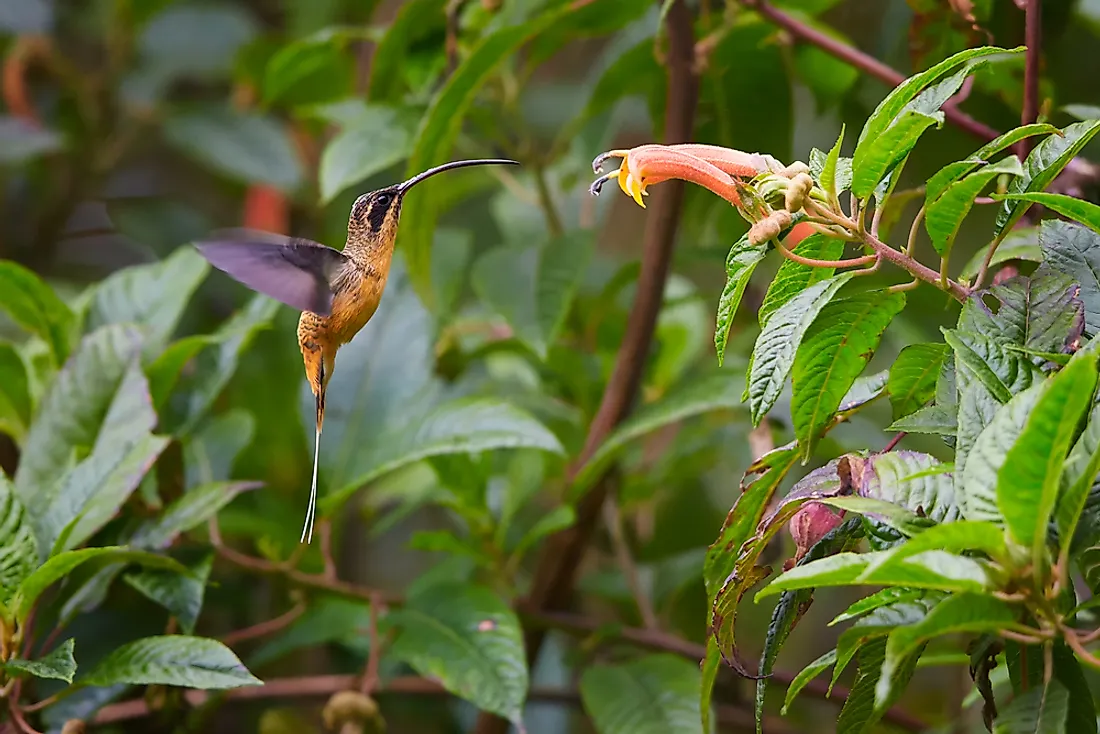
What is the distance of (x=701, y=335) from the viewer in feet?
3.17

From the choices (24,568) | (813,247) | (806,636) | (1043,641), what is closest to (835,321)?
(813,247)

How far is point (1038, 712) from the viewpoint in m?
0.35

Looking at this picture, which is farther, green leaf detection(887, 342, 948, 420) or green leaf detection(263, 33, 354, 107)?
green leaf detection(263, 33, 354, 107)

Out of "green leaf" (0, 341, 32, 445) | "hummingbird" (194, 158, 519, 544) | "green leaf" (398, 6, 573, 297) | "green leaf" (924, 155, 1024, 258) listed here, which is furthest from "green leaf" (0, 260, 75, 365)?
"green leaf" (924, 155, 1024, 258)

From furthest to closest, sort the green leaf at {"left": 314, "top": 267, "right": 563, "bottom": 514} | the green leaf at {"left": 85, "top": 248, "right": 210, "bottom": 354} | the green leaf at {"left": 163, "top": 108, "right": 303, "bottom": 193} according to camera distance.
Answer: the green leaf at {"left": 163, "top": 108, "right": 303, "bottom": 193} < the green leaf at {"left": 85, "top": 248, "right": 210, "bottom": 354} < the green leaf at {"left": 314, "top": 267, "right": 563, "bottom": 514}

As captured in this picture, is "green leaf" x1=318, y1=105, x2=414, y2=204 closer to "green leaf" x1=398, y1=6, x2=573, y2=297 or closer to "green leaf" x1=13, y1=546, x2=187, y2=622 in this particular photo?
"green leaf" x1=398, y1=6, x2=573, y2=297

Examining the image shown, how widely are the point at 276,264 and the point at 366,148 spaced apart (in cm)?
37

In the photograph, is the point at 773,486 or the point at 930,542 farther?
the point at 773,486

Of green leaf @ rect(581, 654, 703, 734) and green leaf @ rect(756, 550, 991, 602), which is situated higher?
green leaf @ rect(756, 550, 991, 602)

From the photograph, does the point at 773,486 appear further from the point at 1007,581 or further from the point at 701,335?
the point at 701,335

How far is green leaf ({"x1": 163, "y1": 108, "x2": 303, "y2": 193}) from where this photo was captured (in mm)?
1232

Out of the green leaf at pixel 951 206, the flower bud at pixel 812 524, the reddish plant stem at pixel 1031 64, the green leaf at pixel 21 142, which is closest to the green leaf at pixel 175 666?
the flower bud at pixel 812 524

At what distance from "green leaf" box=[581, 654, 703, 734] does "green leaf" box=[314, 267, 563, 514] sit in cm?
17

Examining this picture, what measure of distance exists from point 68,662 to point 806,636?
140cm
